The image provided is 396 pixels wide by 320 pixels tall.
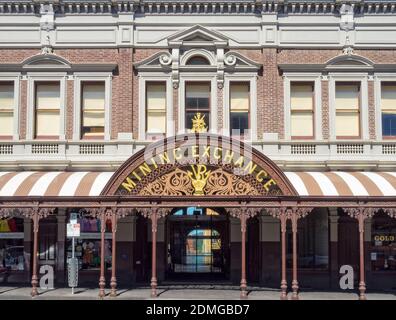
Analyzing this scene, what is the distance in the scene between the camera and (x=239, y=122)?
2238cm

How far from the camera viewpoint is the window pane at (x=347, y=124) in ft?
73.4

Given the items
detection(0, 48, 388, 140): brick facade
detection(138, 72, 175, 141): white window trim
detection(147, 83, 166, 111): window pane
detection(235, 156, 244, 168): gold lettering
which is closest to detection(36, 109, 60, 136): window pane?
detection(0, 48, 388, 140): brick facade

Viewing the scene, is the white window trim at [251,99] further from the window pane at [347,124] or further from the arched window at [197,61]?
the window pane at [347,124]

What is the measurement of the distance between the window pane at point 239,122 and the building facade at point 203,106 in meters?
0.04

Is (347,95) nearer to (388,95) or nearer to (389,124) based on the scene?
(388,95)

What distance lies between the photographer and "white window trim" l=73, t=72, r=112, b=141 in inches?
875

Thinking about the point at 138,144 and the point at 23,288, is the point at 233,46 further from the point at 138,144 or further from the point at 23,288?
the point at 23,288

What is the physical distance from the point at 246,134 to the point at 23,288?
9.32m

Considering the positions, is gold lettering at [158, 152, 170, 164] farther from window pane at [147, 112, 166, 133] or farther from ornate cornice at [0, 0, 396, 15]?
ornate cornice at [0, 0, 396, 15]

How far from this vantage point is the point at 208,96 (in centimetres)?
2256

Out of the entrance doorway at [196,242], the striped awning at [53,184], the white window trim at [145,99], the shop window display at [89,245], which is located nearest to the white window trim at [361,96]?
the entrance doorway at [196,242]

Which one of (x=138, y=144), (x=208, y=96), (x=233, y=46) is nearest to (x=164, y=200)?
(x=138, y=144)

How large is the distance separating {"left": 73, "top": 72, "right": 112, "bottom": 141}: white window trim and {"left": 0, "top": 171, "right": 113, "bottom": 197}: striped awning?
201 cm

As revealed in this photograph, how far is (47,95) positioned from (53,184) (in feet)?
14.4
